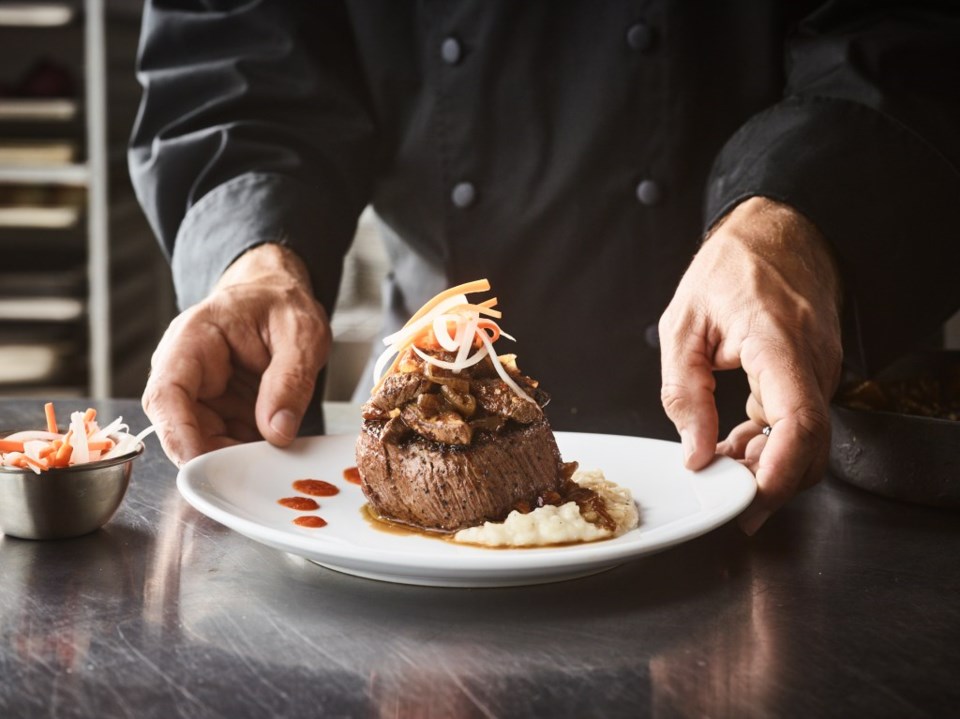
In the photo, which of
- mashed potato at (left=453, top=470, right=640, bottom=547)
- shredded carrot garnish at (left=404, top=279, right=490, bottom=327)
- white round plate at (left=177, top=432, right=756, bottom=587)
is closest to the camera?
white round plate at (left=177, top=432, right=756, bottom=587)

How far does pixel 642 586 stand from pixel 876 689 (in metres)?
0.34

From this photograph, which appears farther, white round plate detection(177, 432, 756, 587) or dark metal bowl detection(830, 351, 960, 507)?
dark metal bowl detection(830, 351, 960, 507)

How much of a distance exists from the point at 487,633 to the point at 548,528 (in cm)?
24

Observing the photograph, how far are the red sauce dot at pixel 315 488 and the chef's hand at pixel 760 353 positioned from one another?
0.52 metres

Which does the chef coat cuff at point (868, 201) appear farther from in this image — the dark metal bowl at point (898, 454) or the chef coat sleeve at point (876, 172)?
the dark metal bowl at point (898, 454)

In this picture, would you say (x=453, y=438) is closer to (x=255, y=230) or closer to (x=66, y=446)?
(x=66, y=446)

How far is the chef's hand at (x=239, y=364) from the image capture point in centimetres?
177

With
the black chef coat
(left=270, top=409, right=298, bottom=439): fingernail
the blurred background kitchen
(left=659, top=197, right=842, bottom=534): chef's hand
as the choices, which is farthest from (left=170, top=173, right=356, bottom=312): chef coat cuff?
the blurred background kitchen

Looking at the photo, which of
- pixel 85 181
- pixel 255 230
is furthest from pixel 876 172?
pixel 85 181

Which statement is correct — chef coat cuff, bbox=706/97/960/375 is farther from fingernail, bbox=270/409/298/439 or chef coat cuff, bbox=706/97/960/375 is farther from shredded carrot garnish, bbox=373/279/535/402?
fingernail, bbox=270/409/298/439

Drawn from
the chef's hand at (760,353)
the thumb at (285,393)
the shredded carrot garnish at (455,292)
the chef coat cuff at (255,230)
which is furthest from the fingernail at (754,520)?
the chef coat cuff at (255,230)

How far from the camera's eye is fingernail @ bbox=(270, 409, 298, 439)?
69.0 inches

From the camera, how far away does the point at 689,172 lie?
2.49 metres

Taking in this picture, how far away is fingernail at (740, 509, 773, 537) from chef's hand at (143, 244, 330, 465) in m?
0.73
